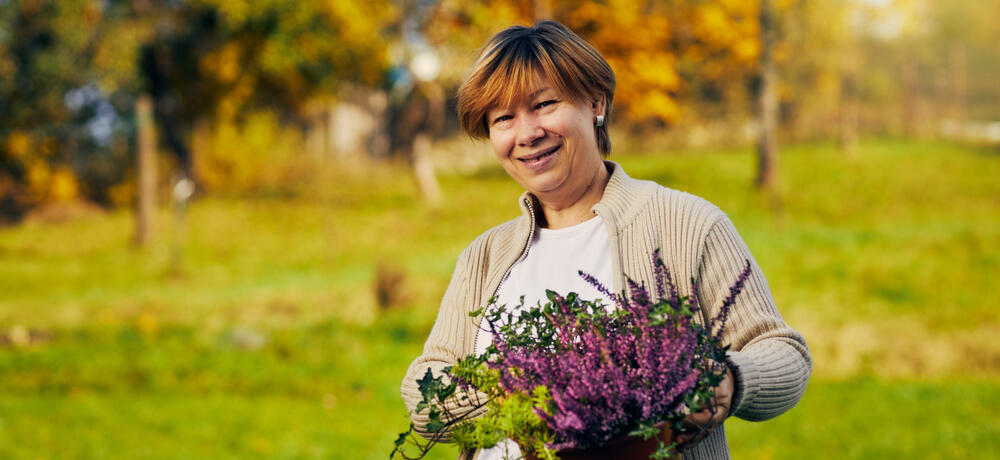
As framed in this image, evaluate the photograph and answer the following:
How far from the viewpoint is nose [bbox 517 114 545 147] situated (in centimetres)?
201

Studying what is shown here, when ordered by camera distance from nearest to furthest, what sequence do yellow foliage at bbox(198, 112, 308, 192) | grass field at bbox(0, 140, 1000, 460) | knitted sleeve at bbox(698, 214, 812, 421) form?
knitted sleeve at bbox(698, 214, 812, 421) → grass field at bbox(0, 140, 1000, 460) → yellow foliage at bbox(198, 112, 308, 192)

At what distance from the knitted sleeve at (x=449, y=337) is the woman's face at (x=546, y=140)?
0.34m

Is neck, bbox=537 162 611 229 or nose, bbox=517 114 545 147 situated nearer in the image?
nose, bbox=517 114 545 147

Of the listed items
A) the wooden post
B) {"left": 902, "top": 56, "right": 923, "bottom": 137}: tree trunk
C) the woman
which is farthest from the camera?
{"left": 902, "top": 56, "right": 923, "bottom": 137}: tree trunk

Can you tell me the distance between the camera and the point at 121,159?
27.6m

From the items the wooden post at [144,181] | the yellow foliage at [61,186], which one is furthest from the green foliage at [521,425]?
the yellow foliage at [61,186]

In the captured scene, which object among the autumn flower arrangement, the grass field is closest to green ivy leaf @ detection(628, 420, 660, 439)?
the autumn flower arrangement

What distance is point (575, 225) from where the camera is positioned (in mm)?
2182

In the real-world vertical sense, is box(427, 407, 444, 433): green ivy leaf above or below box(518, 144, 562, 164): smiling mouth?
below

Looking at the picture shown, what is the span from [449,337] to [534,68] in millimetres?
721

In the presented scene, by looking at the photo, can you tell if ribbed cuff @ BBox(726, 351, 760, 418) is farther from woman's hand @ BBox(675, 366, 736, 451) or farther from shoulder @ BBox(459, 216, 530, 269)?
shoulder @ BBox(459, 216, 530, 269)

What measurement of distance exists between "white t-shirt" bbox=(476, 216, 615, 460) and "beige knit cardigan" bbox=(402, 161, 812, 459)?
0.11 ft

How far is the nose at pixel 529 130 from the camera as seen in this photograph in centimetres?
201

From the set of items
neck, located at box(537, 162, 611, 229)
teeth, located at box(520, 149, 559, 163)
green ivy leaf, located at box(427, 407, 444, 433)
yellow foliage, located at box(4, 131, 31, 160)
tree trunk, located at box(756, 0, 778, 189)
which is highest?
yellow foliage, located at box(4, 131, 31, 160)
